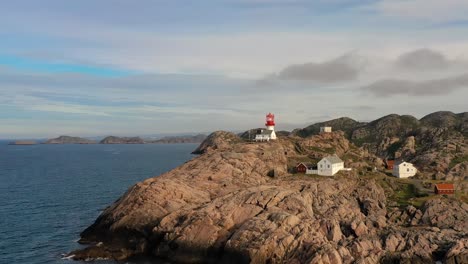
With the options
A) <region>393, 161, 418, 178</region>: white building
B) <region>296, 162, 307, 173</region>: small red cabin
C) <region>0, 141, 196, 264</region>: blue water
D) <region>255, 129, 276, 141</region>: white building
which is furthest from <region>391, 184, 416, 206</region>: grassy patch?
<region>0, 141, 196, 264</region>: blue water

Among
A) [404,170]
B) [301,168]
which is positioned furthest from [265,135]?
[404,170]

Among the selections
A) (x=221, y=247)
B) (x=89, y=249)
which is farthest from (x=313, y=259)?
(x=89, y=249)

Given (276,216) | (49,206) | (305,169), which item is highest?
(305,169)

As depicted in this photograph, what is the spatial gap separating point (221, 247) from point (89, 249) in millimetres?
20286

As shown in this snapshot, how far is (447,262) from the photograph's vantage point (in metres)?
61.1

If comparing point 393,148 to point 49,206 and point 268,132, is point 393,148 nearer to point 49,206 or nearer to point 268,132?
point 268,132

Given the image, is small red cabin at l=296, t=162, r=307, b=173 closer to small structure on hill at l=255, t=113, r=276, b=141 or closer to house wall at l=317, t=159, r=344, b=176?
house wall at l=317, t=159, r=344, b=176

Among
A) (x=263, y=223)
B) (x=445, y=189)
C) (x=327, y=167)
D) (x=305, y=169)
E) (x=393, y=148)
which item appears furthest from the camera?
(x=393, y=148)

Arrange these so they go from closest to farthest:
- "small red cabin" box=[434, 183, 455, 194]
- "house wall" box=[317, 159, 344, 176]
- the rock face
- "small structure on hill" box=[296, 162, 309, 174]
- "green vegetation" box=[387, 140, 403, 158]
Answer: the rock face < "small red cabin" box=[434, 183, 455, 194] < "house wall" box=[317, 159, 344, 176] < "small structure on hill" box=[296, 162, 309, 174] < "green vegetation" box=[387, 140, 403, 158]

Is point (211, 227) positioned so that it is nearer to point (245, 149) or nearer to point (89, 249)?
point (89, 249)

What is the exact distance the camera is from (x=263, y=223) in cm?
6284

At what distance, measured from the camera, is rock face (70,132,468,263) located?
60.5 metres

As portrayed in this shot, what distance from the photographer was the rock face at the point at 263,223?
60.5 metres

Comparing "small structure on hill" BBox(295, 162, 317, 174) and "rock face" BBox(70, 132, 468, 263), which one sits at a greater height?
"small structure on hill" BBox(295, 162, 317, 174)
